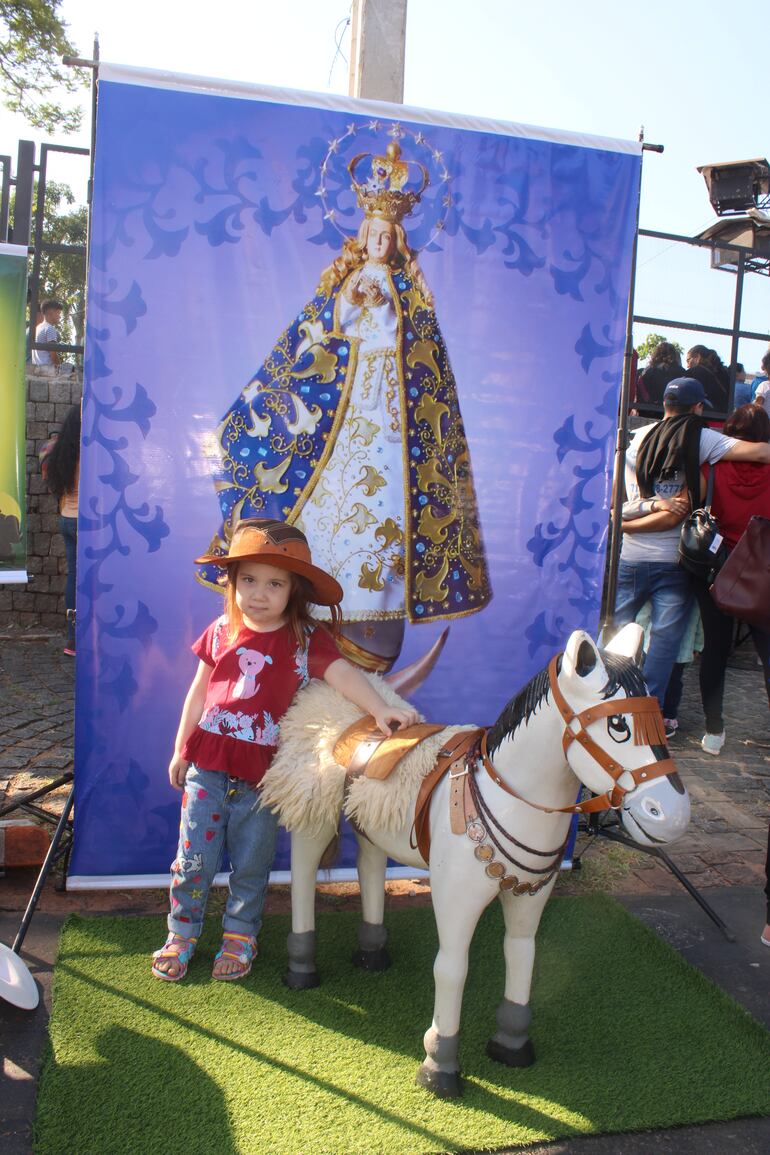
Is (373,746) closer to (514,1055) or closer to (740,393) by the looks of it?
(514,1055)

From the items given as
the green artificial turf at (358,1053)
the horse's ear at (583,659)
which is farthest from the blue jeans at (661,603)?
the horse's ear at (583,659)

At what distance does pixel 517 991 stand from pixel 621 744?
2.97 feet

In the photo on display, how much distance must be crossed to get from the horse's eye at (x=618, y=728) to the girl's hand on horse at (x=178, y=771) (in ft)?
4.83

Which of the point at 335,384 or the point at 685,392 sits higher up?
the point at 685,392

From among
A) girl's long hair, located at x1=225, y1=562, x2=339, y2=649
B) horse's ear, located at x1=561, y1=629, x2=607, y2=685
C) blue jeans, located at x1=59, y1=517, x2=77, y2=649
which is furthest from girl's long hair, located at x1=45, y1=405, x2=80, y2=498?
horse's ear, located at x1=561, y1=629, x2=607, y2=685

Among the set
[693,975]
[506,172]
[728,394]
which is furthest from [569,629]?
[728,394]

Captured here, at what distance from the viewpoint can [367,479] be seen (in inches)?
134

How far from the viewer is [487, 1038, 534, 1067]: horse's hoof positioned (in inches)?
99.4

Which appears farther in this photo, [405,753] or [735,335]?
[735,335]

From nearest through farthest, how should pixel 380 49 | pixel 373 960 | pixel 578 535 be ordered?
pixel 373 960
pixel 578 535
pixel 380 49

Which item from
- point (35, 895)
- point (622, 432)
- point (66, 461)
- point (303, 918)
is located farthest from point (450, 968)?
point (66, 461)

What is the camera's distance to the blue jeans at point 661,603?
5.25 m

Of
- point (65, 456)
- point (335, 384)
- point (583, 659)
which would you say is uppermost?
point (335, 384)

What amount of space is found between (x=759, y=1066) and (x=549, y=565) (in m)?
1.87
